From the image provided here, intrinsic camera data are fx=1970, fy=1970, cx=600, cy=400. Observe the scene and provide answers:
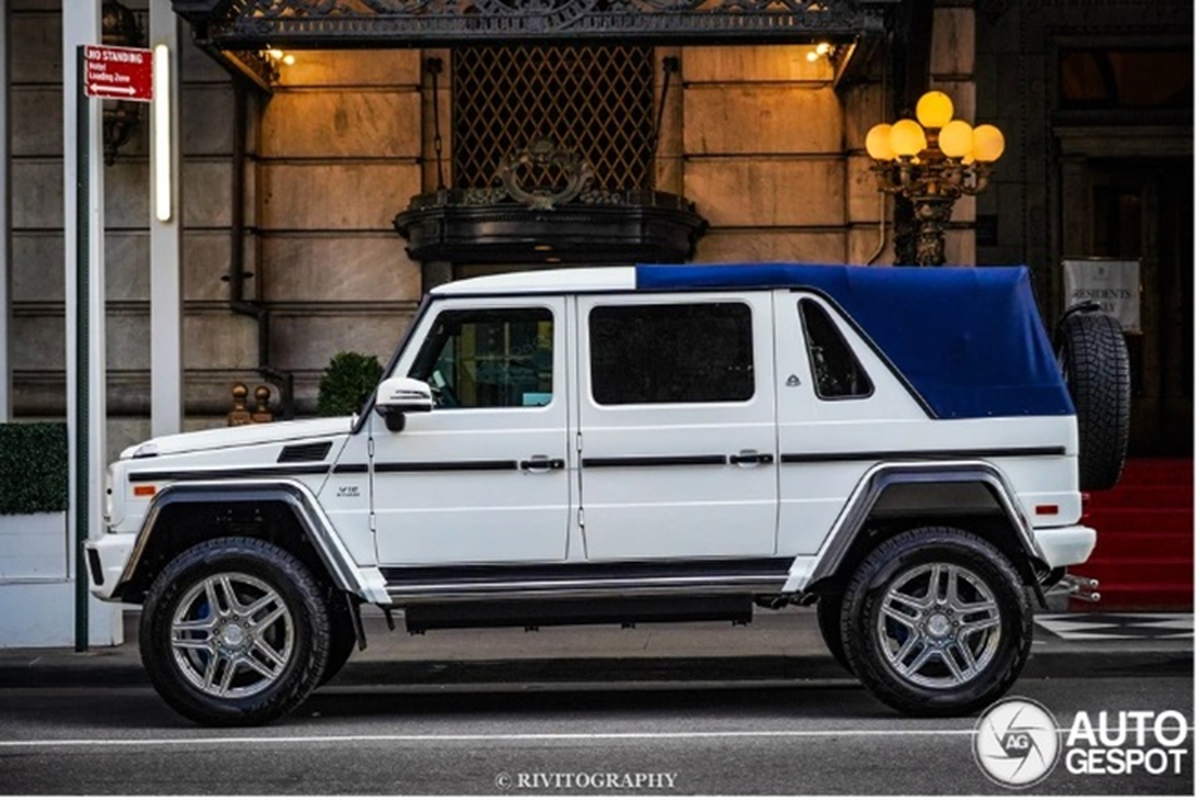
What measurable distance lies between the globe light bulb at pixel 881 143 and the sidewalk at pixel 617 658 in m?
3.97

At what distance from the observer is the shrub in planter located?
1458cm

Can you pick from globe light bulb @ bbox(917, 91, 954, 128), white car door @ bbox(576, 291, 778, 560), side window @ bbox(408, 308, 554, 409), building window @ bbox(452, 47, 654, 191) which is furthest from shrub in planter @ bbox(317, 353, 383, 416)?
white car door @ bbox(576, 291, 778, 560)

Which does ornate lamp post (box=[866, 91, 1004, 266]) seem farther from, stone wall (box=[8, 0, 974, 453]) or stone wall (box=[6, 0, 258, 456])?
stone wall (box=[6, 0, 258, 456])

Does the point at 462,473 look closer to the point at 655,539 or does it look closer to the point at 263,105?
the point at 655,539

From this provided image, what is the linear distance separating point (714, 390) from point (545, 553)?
1.14 meters

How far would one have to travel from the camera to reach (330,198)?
16016 mm

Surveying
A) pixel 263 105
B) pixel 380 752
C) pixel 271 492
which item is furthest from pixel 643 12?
pixel 380 752

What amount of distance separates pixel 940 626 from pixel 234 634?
338cm

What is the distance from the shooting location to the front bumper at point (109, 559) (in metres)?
9.61

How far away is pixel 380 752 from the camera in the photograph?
8.62 metres

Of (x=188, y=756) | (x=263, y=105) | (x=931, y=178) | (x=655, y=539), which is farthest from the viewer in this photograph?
(x=263, y=105)

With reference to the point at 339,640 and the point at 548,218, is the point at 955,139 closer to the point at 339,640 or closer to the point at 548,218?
the point at 548,218

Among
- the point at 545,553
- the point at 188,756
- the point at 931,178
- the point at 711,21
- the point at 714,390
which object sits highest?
the point at 711,21

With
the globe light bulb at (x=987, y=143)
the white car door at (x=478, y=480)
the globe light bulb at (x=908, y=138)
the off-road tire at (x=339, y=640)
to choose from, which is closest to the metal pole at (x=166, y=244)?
the off-road tire at (x=339, y=640)
